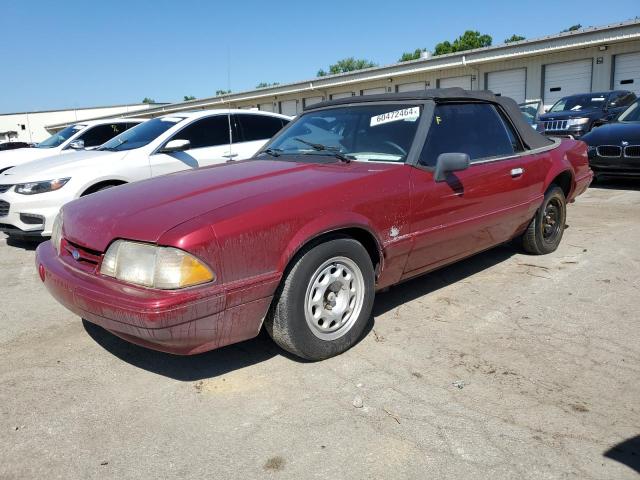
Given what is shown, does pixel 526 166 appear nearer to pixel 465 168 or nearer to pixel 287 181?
pixel 465 168

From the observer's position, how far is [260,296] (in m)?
2.71

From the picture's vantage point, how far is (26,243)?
6.75 m

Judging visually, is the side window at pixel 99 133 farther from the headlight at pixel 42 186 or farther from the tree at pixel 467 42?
the tree at pixel 467 42

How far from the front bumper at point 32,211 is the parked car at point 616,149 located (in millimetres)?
7901

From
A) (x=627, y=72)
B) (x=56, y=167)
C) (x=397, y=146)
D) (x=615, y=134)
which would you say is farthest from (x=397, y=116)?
(x=627, y=72)

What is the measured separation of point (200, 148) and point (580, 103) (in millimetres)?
10847

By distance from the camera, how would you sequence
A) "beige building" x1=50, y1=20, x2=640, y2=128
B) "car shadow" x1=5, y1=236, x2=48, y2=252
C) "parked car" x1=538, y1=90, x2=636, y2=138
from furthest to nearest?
"beige building" x1=50, y1=20, x2=640, y2=128 < "parked car" x1=538, y1=90, x2=636, y2=138 < "car shadow" x1=5, y1=236, x2=48, y2=252

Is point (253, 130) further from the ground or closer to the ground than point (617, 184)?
further from the ground

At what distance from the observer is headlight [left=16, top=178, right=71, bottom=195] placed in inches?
236

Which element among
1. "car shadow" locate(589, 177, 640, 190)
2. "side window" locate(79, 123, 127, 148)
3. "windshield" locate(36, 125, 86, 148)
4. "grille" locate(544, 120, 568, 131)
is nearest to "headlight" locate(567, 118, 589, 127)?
"grille" locate(544, 120, 568, 131)

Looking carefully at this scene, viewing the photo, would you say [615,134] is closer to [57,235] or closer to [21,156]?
[57,235]

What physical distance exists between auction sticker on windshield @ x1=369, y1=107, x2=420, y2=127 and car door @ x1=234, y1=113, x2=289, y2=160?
12.1ft

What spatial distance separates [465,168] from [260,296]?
1.71 meters

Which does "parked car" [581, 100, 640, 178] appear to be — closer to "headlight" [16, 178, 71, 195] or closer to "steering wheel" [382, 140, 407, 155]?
"steering wheel" [382, 140, 407, 155]
